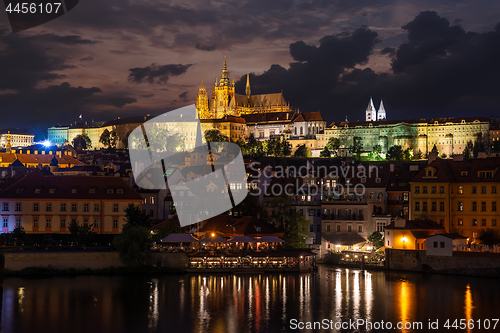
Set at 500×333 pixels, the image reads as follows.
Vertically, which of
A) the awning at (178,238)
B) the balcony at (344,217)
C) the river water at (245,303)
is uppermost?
the balcony at (344,217)

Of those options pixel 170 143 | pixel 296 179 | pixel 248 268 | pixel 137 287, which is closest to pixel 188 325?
pixel 137 287

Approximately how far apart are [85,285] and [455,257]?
26.7 m

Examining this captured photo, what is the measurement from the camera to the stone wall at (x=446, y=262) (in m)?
48.4

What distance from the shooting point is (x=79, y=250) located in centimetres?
5075

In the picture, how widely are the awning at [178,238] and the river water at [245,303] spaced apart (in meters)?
2.77

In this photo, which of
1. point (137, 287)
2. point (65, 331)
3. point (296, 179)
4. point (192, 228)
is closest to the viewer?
point (65, 331)

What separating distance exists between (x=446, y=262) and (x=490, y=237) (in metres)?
4.99

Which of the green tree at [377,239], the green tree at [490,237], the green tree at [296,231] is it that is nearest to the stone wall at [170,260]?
the green tree at [296,231]

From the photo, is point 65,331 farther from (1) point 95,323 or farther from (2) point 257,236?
(2) point 257,236

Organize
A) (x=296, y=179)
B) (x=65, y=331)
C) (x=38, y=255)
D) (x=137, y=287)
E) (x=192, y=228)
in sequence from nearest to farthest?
(x=65, y=331) < (x=137, y=287) < (x=38, y=255) < (x=192, y=228) < (x=296, y=179)

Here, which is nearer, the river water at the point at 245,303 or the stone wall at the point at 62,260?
the river water at the point at 245,303

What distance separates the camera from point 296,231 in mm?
57375

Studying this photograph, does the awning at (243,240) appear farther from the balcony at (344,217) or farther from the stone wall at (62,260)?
the balcony at (344,217)

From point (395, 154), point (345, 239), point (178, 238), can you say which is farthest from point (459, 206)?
point (395, 154)
